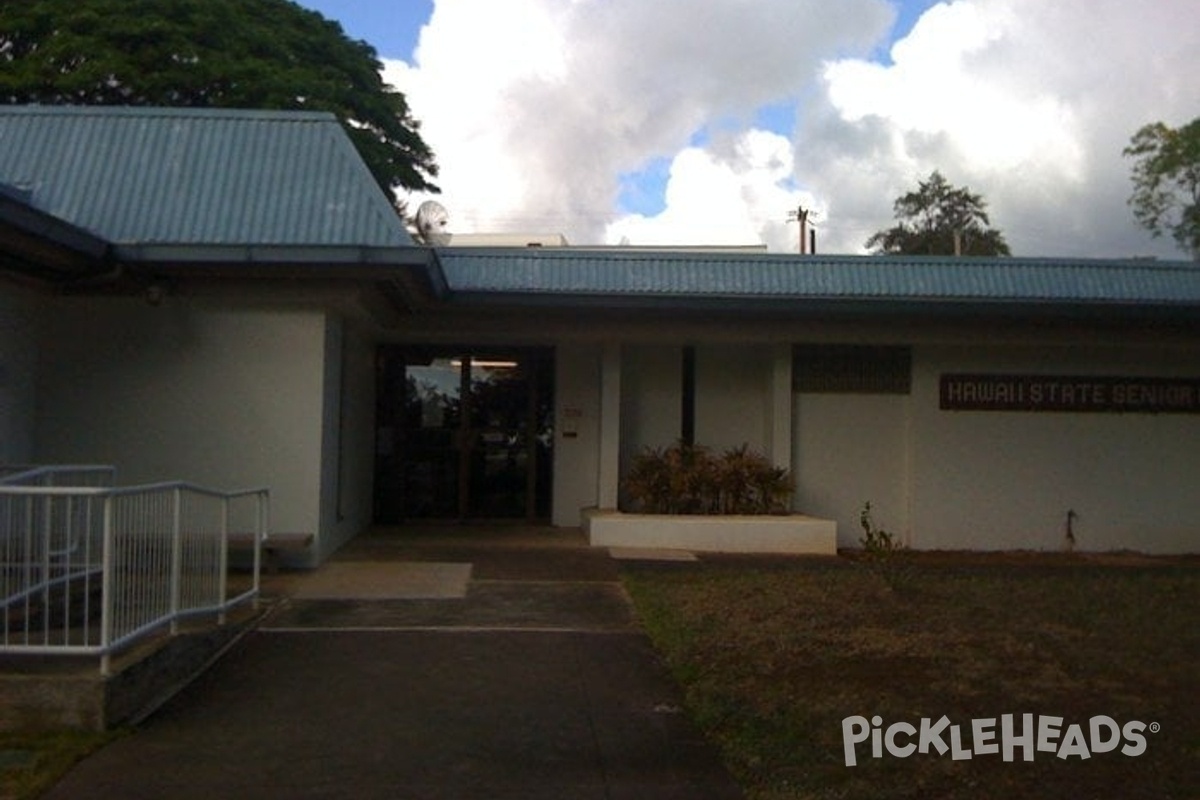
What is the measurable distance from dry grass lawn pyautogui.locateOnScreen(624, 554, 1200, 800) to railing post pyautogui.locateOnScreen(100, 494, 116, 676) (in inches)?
131

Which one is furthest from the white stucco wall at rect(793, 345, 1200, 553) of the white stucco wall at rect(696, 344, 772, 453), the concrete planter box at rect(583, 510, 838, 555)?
the concrete planter box at rect(583, 510, 838, 555)

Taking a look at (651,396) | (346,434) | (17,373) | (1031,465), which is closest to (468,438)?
(651,396)

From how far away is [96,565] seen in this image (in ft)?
29.6

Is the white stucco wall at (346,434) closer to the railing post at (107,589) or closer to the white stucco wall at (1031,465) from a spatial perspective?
the railing post at (107,589)

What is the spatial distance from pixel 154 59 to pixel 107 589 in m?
23.3

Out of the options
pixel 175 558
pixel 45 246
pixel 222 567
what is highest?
pixel 45 246

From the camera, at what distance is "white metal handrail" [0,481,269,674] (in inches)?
310

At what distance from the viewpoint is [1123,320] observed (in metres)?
17.0

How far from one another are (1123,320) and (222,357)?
34.5ft

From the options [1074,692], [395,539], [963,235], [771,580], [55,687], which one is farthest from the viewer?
[963,235]

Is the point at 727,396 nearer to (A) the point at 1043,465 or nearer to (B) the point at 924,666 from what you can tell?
(A) the point at 1043,465

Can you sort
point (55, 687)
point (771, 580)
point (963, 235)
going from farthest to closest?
1. point (963, 235)
2. point (771, 580)
3. point (55, 687)

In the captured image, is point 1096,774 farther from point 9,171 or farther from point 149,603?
point 9,171

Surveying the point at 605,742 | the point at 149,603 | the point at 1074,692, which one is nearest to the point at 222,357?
the point at 149,603
